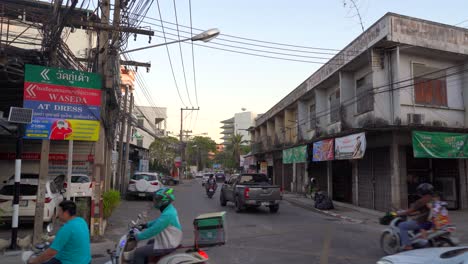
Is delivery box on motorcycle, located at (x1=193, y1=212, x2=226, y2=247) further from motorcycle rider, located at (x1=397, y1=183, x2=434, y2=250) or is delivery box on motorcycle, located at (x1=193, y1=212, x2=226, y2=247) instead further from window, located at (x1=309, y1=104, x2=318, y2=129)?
window, located at (x1=309, y1=104, x2=318, y2=129)

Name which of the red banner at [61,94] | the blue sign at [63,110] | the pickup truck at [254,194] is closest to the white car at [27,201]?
the blue sign at [63,110]

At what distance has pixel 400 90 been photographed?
16.7 meters

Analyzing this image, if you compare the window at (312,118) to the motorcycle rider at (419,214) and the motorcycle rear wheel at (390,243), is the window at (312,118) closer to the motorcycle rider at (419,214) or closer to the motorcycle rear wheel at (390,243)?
the motorcycle rear wheel at (390,243)

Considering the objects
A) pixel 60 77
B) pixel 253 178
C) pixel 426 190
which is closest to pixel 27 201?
pixel 60 77

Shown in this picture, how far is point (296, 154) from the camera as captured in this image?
27.0 m

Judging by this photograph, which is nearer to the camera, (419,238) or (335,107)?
(419,238)

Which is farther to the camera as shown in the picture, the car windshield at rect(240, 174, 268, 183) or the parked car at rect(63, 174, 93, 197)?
the car windshield at rect(240, 174, 268, 183)

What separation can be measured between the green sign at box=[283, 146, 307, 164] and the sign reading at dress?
16448mm

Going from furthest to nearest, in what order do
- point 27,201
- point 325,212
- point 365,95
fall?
point 365,95 < point 325,212 < point 27,201

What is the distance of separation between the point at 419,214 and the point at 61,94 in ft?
30.7

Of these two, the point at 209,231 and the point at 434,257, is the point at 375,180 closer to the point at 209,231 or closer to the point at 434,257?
the point at 434,257

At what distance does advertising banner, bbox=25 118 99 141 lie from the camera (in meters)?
10.1

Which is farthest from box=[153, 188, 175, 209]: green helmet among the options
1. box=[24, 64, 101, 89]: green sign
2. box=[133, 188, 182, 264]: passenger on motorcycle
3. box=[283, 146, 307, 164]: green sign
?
box=[283, 146, 307, 164]: green sign

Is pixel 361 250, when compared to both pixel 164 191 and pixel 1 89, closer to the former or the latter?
pixel 164 191
